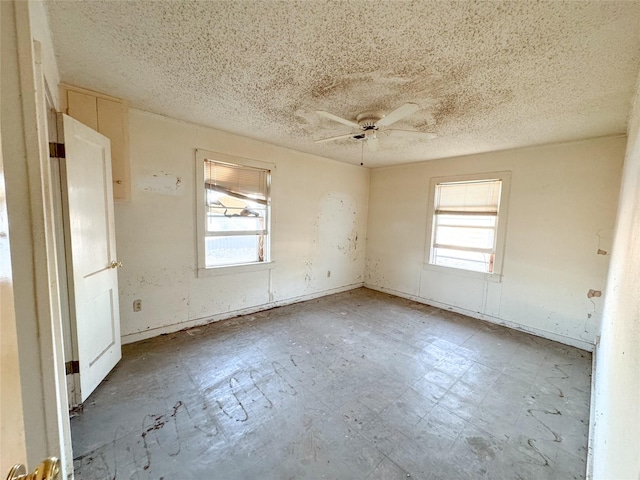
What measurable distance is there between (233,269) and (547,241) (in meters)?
4.00

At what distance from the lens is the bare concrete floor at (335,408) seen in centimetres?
149

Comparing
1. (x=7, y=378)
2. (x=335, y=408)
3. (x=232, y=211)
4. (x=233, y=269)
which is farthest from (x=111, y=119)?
(x=335, y=408)

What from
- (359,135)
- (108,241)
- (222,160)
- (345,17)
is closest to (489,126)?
(359,135)

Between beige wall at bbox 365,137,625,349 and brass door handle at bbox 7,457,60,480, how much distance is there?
431 cm

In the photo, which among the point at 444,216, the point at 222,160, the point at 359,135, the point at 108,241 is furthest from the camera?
the point at 444,216

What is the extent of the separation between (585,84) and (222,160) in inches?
134

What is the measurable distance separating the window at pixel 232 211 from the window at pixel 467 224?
108 inches

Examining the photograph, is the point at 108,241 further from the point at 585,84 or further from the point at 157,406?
the point at 585,84

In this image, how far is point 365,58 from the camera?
5.35ft

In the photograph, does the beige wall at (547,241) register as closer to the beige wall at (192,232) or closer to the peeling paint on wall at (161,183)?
the beige wall at (192,232)

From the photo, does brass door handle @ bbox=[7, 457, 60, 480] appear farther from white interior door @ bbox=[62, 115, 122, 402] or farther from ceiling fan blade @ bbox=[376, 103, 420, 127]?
ceiling fan blade @ bbox=[376, 103, 420, 127]

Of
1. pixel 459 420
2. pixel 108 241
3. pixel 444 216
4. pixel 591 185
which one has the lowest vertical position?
pixel 459 420

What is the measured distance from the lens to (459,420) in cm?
184

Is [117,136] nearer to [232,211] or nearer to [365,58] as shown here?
[232,211]
